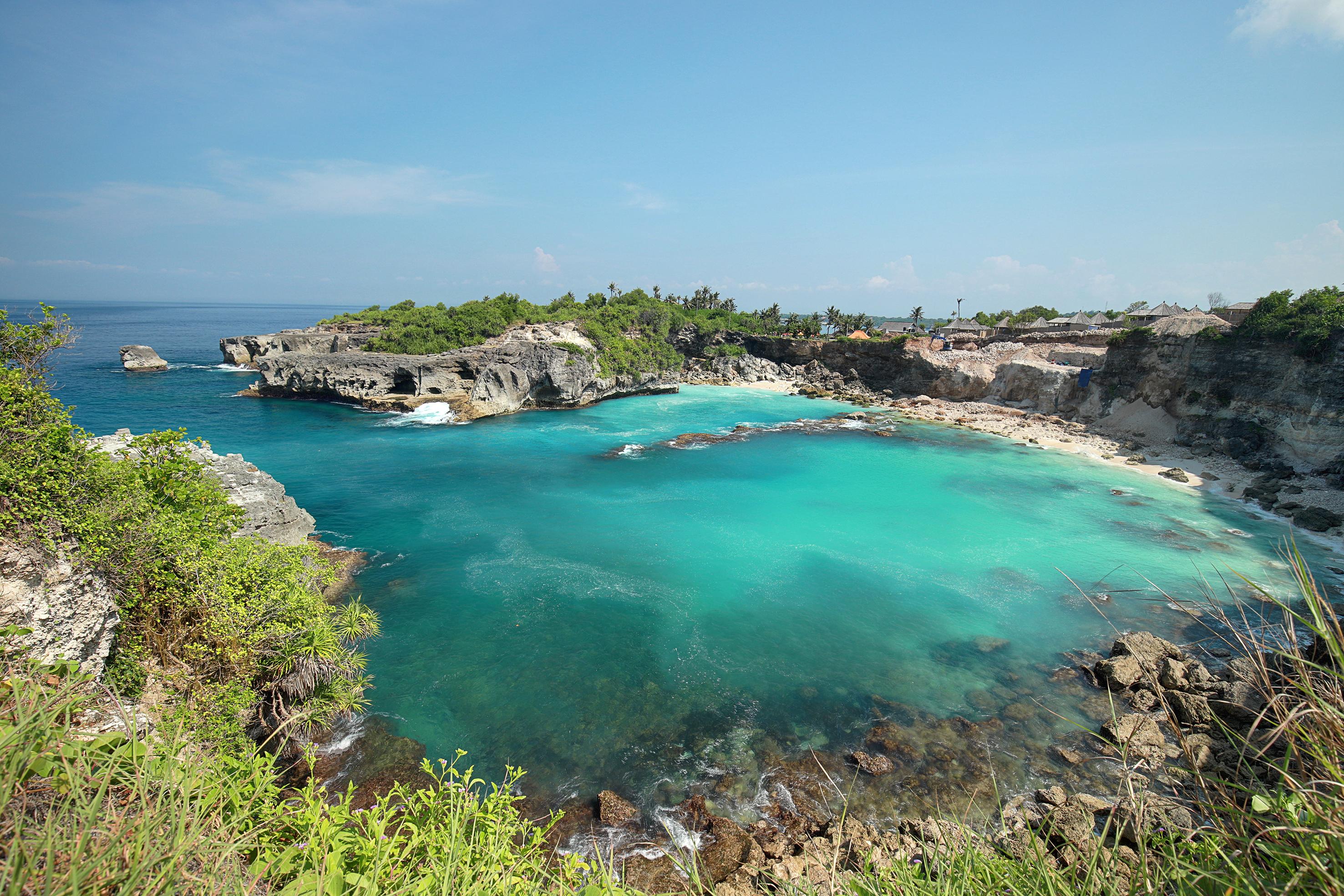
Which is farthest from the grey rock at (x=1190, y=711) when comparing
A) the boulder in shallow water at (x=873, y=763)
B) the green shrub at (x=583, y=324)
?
the green shrub at (x=583, y=324)

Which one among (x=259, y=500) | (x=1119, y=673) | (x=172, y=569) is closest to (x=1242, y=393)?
(x=1119, y=673)

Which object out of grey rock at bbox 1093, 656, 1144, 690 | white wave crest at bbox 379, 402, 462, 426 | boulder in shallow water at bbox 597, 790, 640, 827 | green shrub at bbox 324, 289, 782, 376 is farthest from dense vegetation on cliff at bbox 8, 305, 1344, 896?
green shrub at bbox 324, 289, 782, 376

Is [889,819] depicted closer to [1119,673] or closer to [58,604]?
[1119,673]

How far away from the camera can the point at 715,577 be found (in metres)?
17.5

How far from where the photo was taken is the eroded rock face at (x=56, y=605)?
598 centimetres

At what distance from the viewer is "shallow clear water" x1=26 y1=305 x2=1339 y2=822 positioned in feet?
36.8

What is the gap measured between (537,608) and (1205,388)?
1478 inches

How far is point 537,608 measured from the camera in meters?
15.4

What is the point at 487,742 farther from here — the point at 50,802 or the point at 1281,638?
the point at 1281,638

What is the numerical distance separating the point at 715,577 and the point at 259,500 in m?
13.4

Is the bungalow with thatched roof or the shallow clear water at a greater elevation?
the bungalow with thatched roof

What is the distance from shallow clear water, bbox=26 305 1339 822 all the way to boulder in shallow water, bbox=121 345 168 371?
26.6 meters

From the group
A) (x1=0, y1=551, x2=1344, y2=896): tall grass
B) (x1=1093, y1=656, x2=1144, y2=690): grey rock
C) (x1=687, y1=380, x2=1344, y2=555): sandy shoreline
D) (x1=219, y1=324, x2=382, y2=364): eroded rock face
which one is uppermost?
(x1=219, y1=324, x2=382, y2=364): eroded rock face

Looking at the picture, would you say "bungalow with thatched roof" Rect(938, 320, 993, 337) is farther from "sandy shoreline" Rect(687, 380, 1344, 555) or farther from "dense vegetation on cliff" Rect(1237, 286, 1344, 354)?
"dense vegetation on cliff" Rect(1237, 286, 1344, 354)
